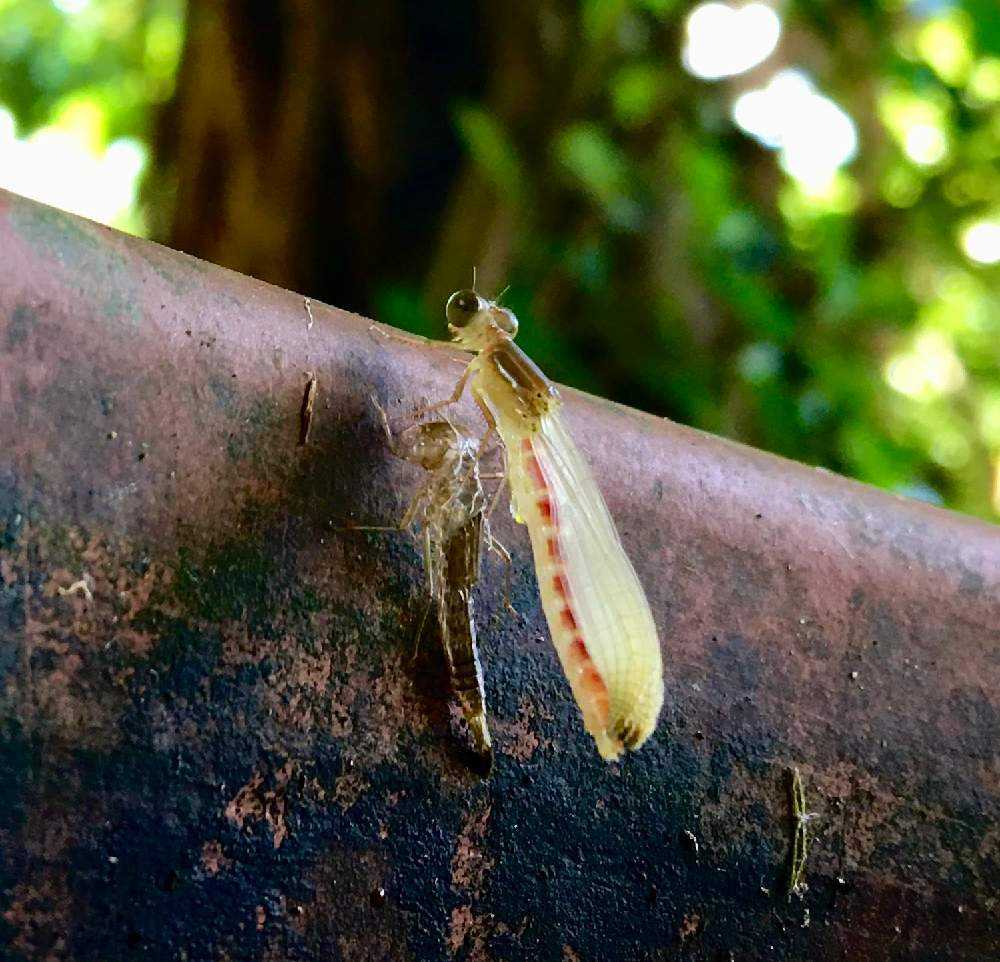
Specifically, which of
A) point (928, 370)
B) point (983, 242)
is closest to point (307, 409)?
point (983, 242)

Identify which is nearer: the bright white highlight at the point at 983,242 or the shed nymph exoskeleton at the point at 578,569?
the shed nymph exoskeleton at the point at 578,569

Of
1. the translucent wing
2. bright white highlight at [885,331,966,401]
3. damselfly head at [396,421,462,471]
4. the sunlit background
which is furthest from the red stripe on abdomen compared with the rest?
bright white highlight at [885,331,966,401]

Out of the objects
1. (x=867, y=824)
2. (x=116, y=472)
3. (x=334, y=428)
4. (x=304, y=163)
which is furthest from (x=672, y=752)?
(x=304, y=163)

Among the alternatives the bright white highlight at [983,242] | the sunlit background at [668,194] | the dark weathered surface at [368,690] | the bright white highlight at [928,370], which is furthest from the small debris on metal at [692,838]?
the bright white highlight at [928,370]

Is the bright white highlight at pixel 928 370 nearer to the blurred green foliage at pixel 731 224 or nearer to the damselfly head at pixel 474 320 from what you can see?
the blurred green foliage at pixel 731 224

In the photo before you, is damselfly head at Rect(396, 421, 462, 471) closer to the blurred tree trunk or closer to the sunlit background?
the sunlit background

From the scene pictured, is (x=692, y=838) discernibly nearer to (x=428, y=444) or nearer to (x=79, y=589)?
(x=428, y=444)

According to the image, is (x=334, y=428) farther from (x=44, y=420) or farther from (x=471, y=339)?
(x=471, y=339)
